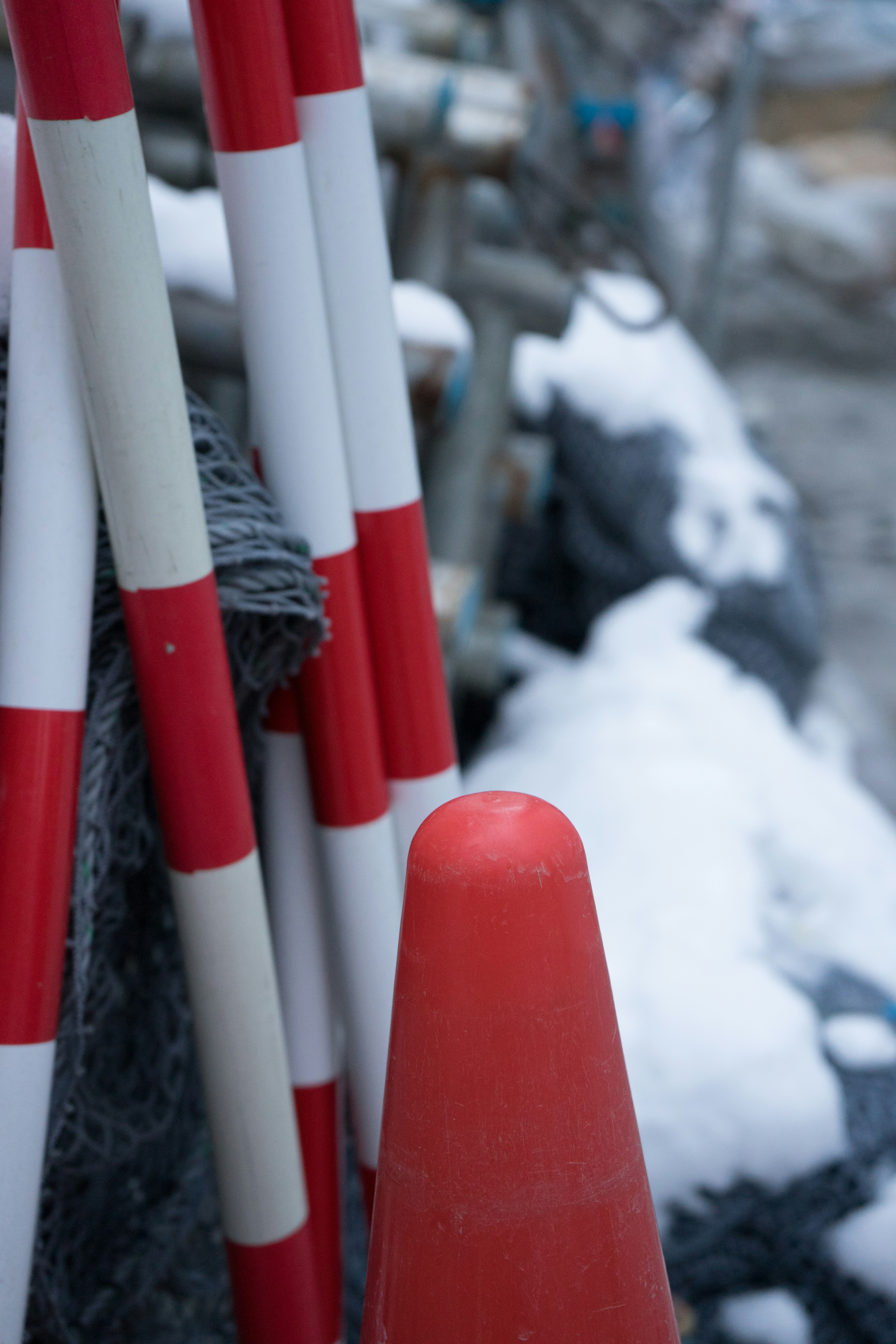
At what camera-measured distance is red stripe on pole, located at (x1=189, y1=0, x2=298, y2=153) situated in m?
0.59

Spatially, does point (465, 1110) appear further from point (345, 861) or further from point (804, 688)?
point (804, 688)

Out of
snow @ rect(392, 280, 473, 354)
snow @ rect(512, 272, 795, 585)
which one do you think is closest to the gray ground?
snow @ rect(512, 272, 795, 585)

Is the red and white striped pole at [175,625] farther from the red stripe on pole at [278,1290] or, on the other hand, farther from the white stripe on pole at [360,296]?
the white stripe on pole at [360,296]

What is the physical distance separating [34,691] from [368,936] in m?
0.27

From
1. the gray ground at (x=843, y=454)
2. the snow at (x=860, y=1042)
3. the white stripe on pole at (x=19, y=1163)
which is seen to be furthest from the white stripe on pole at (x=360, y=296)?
the gray ground at (x=843, y=454)

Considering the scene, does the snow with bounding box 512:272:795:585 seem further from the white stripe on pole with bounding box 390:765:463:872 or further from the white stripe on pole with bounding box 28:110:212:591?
the white stripe on pole with bounding box 28:110:212:591

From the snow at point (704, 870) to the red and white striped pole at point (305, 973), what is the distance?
0.26 meters

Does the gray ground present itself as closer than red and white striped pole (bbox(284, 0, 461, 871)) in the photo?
No

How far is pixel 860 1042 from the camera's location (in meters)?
0.97

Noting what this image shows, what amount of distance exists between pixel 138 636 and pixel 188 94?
0.75 metres

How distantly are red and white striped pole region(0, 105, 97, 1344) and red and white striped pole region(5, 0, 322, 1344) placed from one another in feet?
0.08

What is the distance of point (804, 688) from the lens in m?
1.80

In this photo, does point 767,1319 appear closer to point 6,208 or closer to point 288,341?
point 288,341

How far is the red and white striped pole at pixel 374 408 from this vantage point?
643 millimetres
